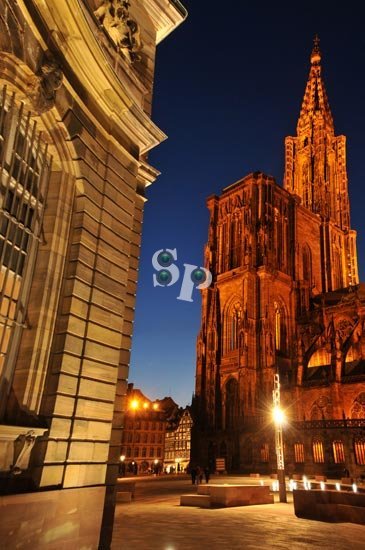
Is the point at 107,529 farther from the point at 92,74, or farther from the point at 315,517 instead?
the point at 92,74

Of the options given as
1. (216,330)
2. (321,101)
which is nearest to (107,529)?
(216,330)

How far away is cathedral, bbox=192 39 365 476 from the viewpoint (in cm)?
4253

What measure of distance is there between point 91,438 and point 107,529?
189cm

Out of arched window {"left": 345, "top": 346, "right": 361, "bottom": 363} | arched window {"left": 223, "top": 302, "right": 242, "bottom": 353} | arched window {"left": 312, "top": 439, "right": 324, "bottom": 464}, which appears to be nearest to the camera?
arched window {"left": 312, "top": 439, "right": 324, "bottom": 464}

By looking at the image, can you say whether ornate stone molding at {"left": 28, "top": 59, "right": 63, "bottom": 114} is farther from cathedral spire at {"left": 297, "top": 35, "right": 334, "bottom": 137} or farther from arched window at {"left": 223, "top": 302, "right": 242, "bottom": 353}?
cathedral spire at {"left": 297, "top": 35, "right": 334, "bottom": 137}

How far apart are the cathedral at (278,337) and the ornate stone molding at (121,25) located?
35440 millimetres

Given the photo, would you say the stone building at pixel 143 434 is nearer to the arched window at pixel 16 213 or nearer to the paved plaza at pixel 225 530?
the paved plaza at pixel 225 530

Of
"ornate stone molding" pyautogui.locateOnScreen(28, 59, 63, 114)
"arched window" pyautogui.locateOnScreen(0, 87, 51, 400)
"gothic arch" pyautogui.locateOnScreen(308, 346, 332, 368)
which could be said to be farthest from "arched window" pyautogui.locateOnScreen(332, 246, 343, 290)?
"ornate stone molding" pyautogui.locateOnScreen(28, 59, 63, 114)

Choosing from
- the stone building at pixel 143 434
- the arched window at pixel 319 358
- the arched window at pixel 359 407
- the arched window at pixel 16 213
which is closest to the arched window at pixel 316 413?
the arched window at pixel 359 407

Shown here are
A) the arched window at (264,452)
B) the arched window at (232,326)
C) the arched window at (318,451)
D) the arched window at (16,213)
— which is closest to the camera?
the arched window at (16,213)

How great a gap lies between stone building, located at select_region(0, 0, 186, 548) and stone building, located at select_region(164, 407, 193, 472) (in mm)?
67188

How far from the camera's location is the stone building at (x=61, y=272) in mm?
7805

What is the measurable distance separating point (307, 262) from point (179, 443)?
115 feet

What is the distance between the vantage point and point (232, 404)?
5238cm
